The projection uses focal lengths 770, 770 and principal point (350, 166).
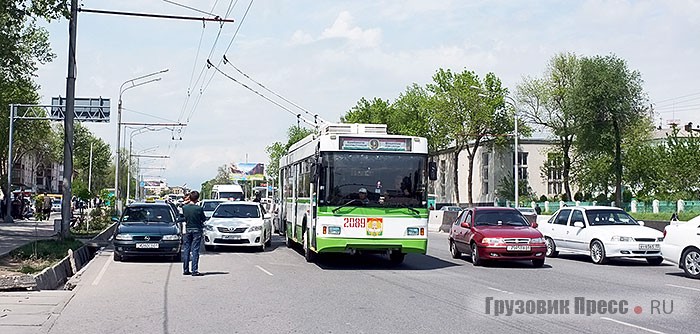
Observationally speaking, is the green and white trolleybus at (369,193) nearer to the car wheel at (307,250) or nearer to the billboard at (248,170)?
the car wheel at (307,250)

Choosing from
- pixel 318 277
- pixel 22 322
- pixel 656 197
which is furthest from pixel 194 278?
pixel 656 197

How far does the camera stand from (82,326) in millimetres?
10211

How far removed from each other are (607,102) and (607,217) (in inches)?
1725

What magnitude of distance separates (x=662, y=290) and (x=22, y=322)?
434 inches

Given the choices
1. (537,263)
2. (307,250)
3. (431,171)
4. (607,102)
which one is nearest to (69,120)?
(307,250)

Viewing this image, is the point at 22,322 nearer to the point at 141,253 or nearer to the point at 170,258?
the point at 141,253

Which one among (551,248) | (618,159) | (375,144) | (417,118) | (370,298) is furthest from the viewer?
(417,118)

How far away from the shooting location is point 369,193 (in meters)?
18.0

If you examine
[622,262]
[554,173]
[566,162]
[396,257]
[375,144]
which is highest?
[566,162]

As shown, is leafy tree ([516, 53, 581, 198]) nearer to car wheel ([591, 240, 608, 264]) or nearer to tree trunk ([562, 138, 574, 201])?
tree trunk ([562, 138, 574, 201])

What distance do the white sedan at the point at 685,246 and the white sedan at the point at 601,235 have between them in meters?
2.77

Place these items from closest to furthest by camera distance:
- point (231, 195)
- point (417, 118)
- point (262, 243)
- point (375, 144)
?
point (375, 144) < point (262, 243) < point (231, 195) < point (417, 118)

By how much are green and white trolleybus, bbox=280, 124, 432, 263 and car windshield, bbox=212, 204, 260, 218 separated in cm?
676

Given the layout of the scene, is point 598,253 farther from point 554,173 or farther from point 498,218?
point 554,173
